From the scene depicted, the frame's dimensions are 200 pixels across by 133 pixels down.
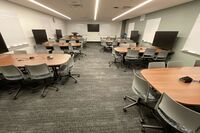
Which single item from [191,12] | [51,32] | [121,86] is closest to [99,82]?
[121,86]

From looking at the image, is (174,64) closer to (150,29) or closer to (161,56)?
(161,56)

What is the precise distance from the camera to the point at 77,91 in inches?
112

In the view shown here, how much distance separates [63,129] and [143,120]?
1.38 m

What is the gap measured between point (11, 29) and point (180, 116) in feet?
19.3

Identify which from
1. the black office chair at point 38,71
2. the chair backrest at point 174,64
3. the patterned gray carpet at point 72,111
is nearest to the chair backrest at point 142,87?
the patterned gray carpet at point 72,111

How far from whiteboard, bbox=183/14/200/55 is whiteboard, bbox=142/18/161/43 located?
86.9 inches

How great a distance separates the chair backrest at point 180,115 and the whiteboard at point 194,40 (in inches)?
123

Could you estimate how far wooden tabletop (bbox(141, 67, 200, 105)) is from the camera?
1.39 metres

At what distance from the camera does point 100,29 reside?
43.0ft

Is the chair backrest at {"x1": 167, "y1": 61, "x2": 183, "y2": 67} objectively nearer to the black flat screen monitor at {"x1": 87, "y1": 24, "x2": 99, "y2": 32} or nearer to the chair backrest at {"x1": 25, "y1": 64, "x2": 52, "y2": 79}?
the chair backrest at {"x1": 25, "y1": 64, "x2": 52, "y2": 79}

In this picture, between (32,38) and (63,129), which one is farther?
(32,38)

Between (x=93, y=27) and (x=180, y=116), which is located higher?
(x=93, y=27)

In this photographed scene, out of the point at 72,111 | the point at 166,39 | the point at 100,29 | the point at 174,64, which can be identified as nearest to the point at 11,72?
the point at 72,111

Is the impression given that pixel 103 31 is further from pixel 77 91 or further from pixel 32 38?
pixel 77 91
